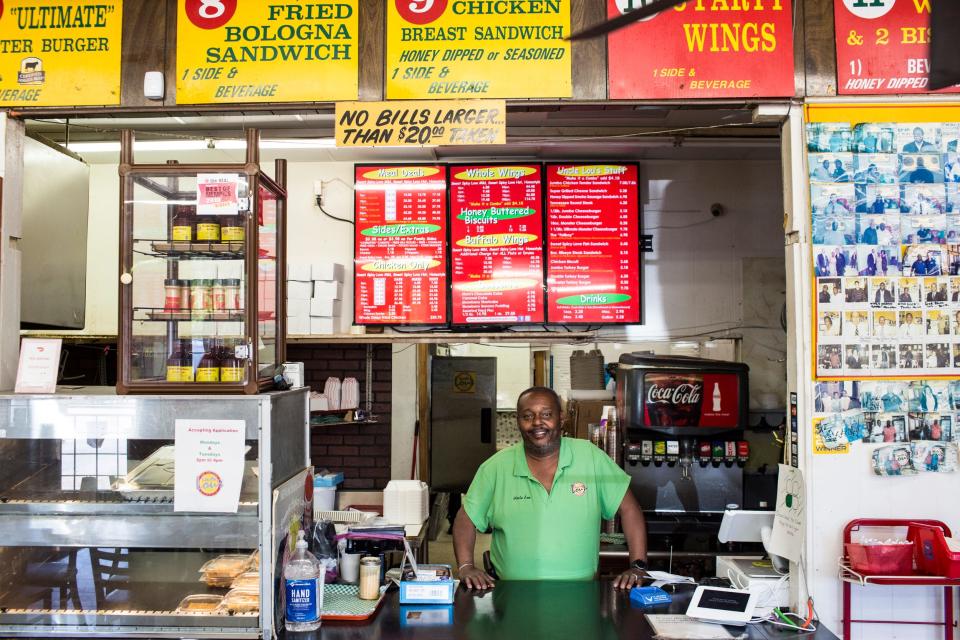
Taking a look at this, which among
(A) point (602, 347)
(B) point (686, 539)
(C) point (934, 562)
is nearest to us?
(C) point (934, 562)

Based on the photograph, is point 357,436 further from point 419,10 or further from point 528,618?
point 419,10

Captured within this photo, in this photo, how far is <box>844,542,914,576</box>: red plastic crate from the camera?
2.53m

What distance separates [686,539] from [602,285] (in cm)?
168

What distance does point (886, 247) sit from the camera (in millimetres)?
2678

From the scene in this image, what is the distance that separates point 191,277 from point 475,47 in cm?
136

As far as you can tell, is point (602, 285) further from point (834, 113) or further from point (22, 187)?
point (22, 187)

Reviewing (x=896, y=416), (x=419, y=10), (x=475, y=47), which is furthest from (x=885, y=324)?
(x=419, y=10)

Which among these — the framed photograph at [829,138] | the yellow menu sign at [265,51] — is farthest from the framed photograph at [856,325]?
the yellow menu sign at [265,51]

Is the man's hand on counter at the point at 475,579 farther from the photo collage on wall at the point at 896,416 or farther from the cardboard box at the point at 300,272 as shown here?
the cardboard box at the point at 300,272

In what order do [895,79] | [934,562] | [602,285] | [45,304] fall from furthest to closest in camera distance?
[602,285]
[45,304]
[895,79]
[934,562]

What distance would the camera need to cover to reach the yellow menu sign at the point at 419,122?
2.79 metres

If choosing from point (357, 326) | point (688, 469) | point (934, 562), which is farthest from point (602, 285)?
point (934, 562)

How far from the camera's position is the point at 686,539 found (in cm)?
441

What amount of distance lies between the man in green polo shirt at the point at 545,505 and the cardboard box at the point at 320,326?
179cm
